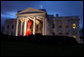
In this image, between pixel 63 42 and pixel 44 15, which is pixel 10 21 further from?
pixel 63 42

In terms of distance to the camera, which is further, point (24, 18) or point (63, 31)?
point (63, 31)

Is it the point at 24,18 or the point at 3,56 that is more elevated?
the point at 24,18

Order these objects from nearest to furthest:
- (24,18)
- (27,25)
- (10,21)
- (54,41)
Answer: (54,41)
(24,18)
(27,25)
(10,21)

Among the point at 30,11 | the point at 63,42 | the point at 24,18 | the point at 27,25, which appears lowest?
the point at 63,42

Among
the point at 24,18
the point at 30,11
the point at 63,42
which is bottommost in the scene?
the point at 63,42

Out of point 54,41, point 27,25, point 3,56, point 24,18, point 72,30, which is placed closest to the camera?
point 3,56

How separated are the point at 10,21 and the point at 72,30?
108 ft

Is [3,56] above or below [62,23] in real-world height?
below

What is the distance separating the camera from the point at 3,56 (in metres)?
6.38

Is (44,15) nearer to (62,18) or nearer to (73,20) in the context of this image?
(62,18)

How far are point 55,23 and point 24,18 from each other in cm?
1563

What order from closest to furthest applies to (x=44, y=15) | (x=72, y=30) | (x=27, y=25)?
(x=44, y=15) → (x=27, y=25) → (x=72, y=30)

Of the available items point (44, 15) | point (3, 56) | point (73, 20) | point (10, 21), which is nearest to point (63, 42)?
point (3, 56)

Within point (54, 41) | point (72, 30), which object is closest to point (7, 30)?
point (72, 30)
